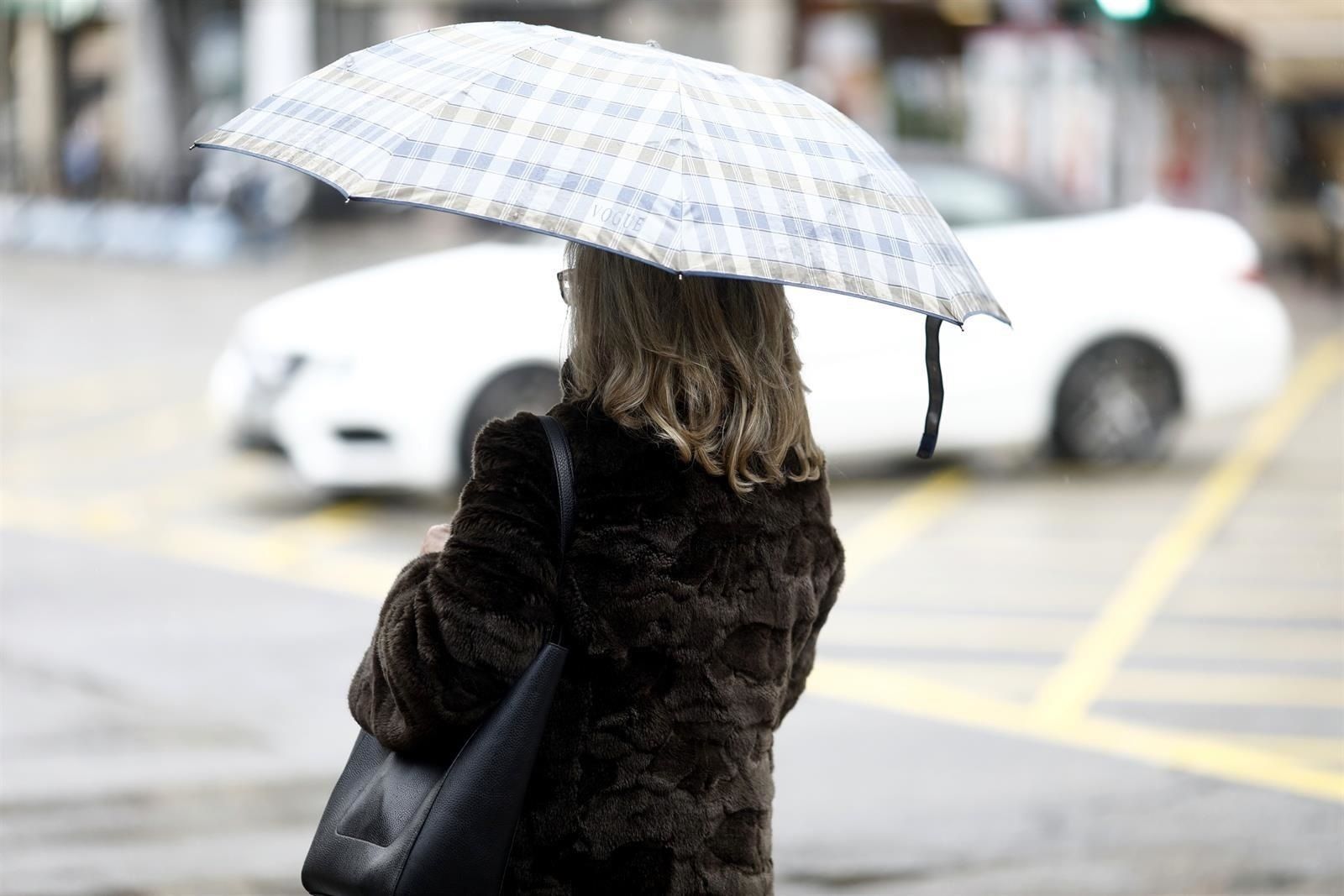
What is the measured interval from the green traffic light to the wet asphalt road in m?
2.79

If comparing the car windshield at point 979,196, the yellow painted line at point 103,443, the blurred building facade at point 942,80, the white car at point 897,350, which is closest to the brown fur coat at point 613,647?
the white car at point 897,350

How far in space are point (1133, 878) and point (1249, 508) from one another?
5017 millimetres

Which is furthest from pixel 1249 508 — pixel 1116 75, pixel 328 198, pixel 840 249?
pixel 328 198

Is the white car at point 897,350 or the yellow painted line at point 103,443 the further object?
the yellow painted line at point 103,443

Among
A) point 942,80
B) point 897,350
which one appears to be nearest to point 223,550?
point 897,350

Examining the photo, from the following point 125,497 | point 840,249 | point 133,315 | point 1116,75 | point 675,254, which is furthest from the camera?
point 133,315

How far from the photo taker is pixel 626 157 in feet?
6.91

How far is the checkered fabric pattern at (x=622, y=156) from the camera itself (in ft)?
6.68

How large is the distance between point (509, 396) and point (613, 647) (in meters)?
6.09

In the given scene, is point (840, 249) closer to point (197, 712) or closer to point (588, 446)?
point (588, 446)

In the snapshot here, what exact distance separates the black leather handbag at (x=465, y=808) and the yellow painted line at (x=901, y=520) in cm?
546

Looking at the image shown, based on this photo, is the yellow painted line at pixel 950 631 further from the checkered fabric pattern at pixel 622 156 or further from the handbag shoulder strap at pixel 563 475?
the handbag shoulder strap at pixel 563 475

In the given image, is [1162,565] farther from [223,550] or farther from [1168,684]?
[223,550]

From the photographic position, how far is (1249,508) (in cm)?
904
